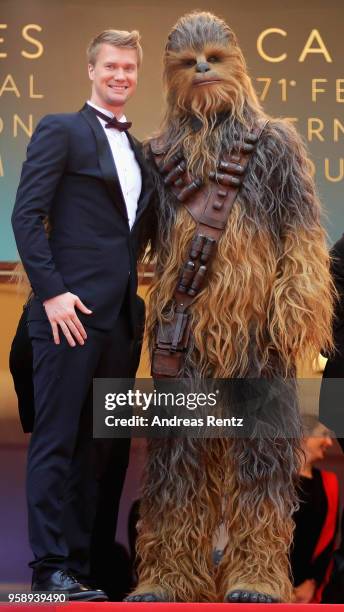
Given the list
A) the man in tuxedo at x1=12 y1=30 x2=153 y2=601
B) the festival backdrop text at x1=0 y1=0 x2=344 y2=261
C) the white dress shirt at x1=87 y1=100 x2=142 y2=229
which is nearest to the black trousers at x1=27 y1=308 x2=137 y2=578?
the man in tuxedo at x1=12 y1=30 x2=153 y2=601

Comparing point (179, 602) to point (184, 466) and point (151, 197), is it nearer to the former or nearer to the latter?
point (184, 466)

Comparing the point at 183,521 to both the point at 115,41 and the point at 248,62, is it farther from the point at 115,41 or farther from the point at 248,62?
the point at 248,62

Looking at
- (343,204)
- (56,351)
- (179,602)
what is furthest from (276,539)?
(343,204)

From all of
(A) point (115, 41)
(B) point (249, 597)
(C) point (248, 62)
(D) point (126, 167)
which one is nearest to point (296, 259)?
(D) point (126, 167)

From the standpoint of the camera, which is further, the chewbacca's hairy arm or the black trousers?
the chewbacca's hairy arm

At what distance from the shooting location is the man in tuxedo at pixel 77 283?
3482 millimetres

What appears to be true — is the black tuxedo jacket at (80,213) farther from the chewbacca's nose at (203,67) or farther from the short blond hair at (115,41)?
the chewbacca's nose at (203,67)

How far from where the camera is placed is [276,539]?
3604mm

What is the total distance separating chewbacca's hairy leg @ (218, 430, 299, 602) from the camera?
11.7ft

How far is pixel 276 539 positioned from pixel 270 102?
156cm

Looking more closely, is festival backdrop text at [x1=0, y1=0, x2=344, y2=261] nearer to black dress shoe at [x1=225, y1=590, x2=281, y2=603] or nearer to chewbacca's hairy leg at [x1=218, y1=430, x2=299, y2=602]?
chewbacca's hairy leg at [x1=218, y1=430, x2=299, y2=602]

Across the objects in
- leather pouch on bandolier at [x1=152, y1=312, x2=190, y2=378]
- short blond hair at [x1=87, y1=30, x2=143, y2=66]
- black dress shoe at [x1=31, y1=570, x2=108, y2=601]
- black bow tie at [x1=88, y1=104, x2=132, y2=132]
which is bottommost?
black dress shoe at [x1=31, y1=570, x2=108, y2=601]

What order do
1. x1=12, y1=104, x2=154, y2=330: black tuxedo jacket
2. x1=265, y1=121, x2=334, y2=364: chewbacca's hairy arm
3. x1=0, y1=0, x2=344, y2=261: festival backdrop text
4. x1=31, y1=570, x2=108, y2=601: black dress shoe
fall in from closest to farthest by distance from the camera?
x1=31, y1=570, x2=108, y2=601: black dress shoe → x1=12, y1=104, x2=154, y2=330: black tuxedo jacket → x1=265, y1=121, x2=334, y2=364: chewbacca's hairy arm → x1=0, y1=0, x2=344, y2=261: festival backdrop text

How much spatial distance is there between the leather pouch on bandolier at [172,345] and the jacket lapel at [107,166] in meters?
0.30
